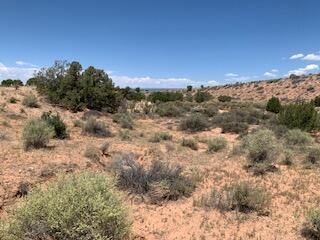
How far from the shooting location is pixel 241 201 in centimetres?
929

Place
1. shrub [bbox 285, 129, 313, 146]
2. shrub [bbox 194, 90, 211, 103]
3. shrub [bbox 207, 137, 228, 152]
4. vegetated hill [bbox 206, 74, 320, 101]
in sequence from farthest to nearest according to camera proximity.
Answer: vegetated hill [bbox 206, 74, 320, 101] → shrub [bbox 194, 90, 211, 103] → shrub [bbox 285, 129, 313, 146] → shrub [bbox 207, 137, 228, 152]

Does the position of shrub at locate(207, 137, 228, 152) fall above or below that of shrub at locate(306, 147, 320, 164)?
below

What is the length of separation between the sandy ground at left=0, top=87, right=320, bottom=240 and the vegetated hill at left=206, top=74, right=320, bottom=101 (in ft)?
125

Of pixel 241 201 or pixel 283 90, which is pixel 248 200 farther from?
pixel 283 90

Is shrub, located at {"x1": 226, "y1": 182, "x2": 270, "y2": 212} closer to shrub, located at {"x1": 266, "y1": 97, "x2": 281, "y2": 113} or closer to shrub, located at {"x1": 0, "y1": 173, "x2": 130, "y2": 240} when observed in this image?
shrub, located at {"x1": 0, "y1": 173, "x2": 130, "y2": 240}

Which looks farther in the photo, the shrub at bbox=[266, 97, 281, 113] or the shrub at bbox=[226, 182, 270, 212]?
the shrub at bbox=[266, 97, 281, 113]

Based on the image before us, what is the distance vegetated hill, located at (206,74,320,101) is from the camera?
52.4 m

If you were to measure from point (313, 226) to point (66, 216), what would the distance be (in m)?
4.93

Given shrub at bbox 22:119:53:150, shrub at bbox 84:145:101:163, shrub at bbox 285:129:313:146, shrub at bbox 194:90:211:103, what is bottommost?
shrub at bbox 194:90:211:103

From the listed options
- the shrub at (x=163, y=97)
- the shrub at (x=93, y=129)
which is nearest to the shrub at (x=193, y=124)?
the shrub at (x=93, y=129)

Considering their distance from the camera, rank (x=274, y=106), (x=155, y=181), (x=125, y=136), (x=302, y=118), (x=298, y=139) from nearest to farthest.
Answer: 1. (x=155, y=181)
2. (x=298, y=139)
3. (x=125, y=136)
4. (x=302, y=118)
5. (x=274, y=106)

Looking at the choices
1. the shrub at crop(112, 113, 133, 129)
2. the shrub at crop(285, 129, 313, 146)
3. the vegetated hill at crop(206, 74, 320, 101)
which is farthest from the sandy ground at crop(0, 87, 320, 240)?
the vegetated hill at crop(206, 74, 320, 101)

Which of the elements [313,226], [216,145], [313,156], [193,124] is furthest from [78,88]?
[313,226]

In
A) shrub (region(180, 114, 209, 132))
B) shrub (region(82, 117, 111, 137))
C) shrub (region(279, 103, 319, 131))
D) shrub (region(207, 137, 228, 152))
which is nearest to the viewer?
shrub (region(207, 137, 228, 152))
